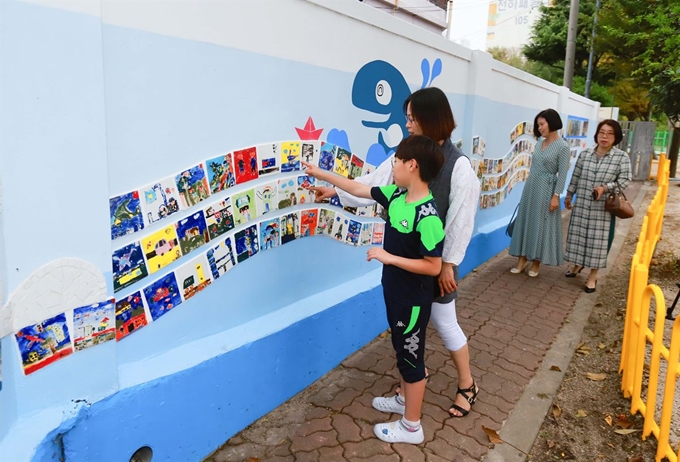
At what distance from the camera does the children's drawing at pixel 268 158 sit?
8.55 ft

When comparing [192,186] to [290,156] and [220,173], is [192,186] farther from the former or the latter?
[290,156]

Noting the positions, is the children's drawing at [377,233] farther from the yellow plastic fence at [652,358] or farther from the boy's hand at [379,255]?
the yellow plastic fence at [652,358]

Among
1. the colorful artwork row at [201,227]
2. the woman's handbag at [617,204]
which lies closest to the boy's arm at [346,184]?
the colorful artwork row at [201,227]

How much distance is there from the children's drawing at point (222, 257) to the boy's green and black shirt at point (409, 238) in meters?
0.77

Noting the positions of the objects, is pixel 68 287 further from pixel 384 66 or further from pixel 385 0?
pixel 385 0

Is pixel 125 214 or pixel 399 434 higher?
pixel 125 214

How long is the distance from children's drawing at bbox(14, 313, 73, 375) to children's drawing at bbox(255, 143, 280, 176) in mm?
1197

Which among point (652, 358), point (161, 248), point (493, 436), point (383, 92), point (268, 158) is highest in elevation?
point (383, 92)

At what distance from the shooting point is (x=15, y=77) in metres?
1.57

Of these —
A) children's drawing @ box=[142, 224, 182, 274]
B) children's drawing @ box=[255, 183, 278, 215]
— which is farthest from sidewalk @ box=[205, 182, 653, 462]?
children's drawing @ box=[255, 183, 278, 215]

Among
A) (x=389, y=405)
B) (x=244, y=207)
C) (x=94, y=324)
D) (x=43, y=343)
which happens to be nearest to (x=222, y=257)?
(x=244, y=207)

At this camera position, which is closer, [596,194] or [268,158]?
Answer: [268,158]

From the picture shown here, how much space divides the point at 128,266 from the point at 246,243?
2.25ft

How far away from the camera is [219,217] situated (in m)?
2.42
